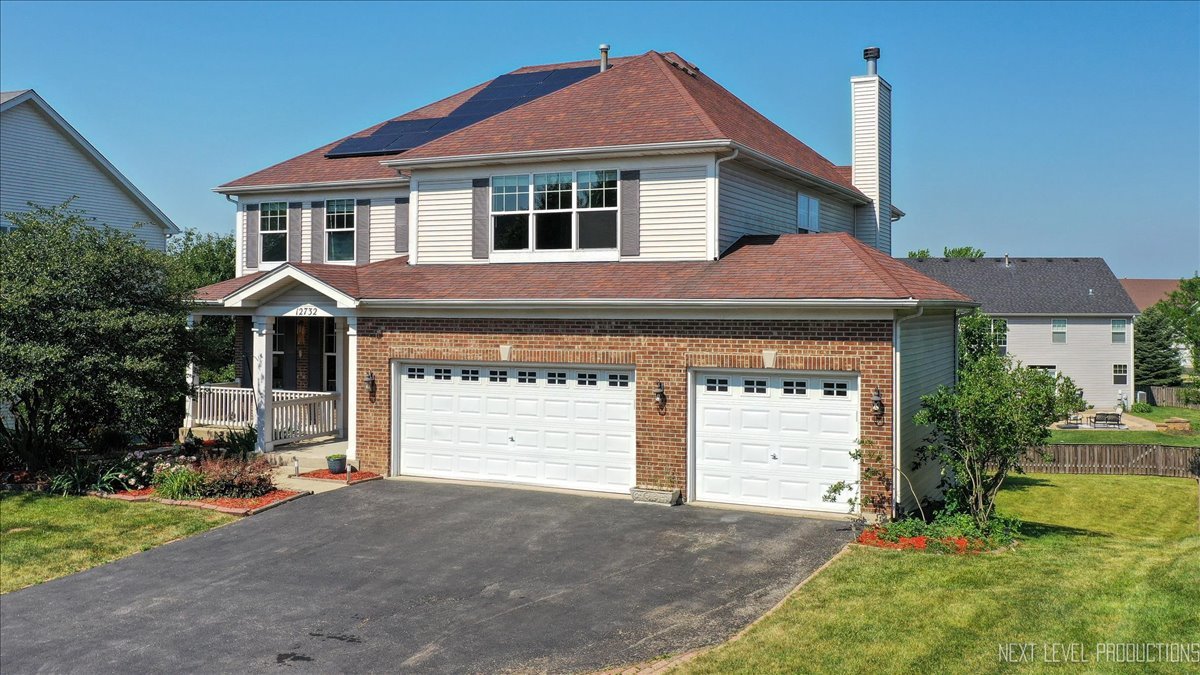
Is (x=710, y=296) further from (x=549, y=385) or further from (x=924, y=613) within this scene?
(x=924, y=613)

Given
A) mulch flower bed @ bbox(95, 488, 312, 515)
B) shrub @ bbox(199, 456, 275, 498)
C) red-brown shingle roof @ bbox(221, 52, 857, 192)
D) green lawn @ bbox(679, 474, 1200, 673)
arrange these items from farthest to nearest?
red-brown shingle roof @ bbox(221, 52, 857, 192) → shrub @ bbox(199, 456, 275, 498) → mulch flower bed @ bbox(95, 488, 312, 515) → green lawn @ bbox(679, 474, 1200, 673)

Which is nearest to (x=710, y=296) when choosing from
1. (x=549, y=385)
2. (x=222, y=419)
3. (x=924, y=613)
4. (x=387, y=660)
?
(x=549, y=385)

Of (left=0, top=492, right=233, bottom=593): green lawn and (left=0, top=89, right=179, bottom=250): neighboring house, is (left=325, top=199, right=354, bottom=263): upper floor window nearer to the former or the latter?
(left=0, top=89, right=179, bottom=250): neighboring house

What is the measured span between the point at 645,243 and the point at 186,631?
10.2 metres

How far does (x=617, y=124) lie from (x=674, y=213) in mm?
2381

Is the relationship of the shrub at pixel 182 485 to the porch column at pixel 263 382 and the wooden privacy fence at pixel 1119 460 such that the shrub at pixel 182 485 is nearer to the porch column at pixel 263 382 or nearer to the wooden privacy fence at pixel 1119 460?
the porch column at pixel 263 382

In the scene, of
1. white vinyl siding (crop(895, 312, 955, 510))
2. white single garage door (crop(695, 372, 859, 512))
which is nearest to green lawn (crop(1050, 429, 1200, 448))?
white vinyl siding (crop(895, 312, 955, 510))

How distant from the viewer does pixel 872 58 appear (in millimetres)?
22734

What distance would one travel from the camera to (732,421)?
1516 cm

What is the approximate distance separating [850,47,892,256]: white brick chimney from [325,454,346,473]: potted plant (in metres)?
14.3

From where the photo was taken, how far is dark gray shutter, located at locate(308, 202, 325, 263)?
23266mm

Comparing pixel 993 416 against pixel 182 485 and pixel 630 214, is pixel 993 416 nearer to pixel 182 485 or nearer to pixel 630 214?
pixel 630 214

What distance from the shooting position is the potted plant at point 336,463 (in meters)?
17.8

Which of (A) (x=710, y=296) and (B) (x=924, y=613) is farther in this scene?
(A) (x=710, y=296)
